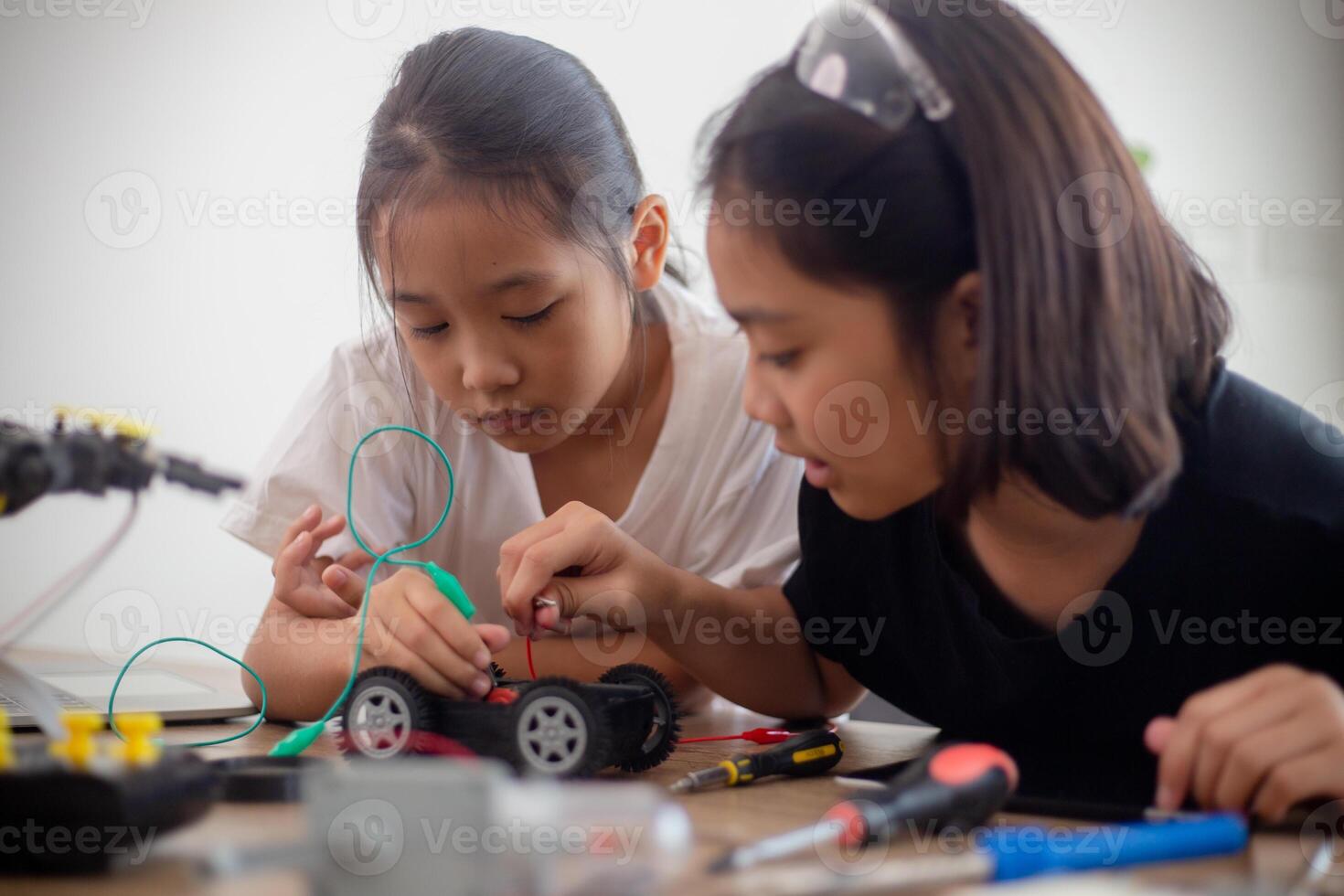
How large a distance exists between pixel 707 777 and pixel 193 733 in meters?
0.43

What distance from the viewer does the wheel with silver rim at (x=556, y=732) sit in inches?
25.8

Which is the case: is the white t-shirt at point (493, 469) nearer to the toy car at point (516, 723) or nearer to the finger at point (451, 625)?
the finger at point (451, 625)

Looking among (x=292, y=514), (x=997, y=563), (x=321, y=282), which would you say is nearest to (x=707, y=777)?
(x=997, y=563)

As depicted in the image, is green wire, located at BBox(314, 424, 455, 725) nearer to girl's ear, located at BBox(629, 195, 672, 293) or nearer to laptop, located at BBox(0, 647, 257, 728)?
laptop, located at BBox(0, 647, 257, 728)

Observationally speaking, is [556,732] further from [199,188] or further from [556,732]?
[199,188]

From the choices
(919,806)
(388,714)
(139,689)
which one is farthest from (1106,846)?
(139,689)

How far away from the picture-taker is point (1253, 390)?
0.80m

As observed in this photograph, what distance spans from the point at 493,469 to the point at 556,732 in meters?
0.62

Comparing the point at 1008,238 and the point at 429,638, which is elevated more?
the point at 1008,238

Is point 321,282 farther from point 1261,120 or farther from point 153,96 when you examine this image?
point 1261,120

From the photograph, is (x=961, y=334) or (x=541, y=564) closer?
(x=961, y=334)

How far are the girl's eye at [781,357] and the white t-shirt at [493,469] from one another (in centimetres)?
45

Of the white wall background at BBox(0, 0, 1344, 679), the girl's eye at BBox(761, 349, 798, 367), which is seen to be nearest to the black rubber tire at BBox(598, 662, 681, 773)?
the girl's eye at BBox(761, 349, 798, 367)

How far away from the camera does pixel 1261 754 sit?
59 centimetres
